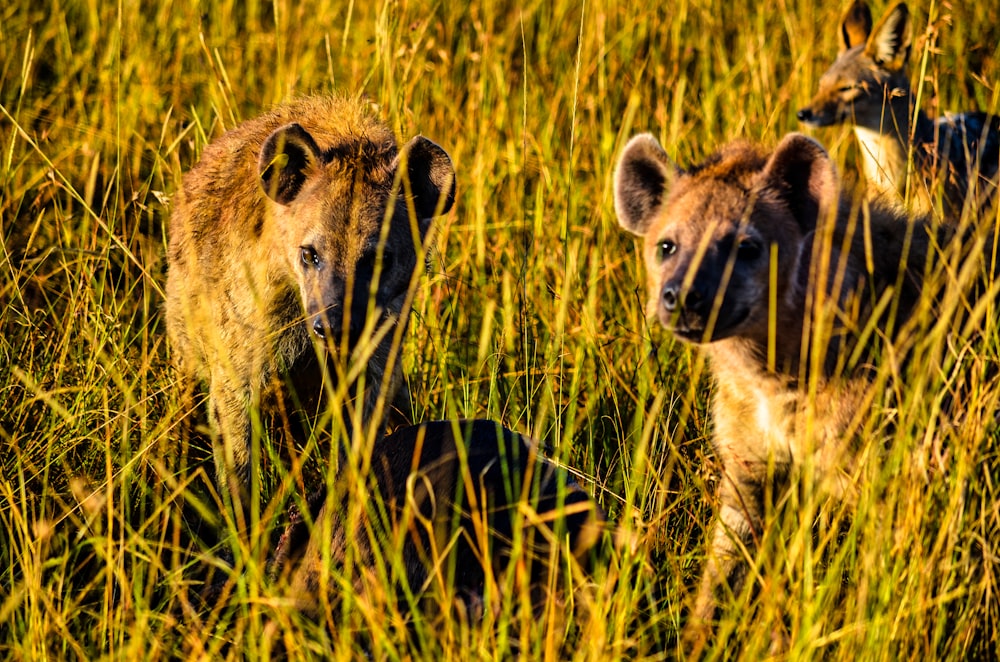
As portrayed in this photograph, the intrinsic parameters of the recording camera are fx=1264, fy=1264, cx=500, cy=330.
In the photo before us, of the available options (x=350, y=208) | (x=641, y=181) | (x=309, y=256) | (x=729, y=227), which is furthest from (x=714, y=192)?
(x=309, y=256)

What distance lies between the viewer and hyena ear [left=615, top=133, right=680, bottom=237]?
3725mm

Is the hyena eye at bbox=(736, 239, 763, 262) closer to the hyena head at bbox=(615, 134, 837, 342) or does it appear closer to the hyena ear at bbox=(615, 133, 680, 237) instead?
the hyena head at bbox=(615, 134, 837, 342)

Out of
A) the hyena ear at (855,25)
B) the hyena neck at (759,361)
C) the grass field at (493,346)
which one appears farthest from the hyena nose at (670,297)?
the hyena ear at (855,25)

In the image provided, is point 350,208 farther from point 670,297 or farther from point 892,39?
point 892,39

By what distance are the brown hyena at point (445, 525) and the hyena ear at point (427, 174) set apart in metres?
1.14

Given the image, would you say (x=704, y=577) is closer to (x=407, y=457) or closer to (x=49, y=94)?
(x=407, y=457)

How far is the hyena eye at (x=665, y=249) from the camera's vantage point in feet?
11.8

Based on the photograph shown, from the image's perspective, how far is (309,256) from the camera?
152 inches

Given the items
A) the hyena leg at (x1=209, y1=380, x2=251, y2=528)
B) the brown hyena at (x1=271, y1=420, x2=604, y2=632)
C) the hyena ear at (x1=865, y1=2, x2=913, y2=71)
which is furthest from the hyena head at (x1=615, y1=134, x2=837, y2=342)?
the hyena ear at (x1=865, y1=2, x2=913, y2=71)

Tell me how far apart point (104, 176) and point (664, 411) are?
2.45 meters

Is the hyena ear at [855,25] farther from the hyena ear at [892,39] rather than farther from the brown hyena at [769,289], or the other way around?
the brown hyena at [769,289]

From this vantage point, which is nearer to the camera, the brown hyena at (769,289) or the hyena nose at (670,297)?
the hyena nose at (670,297)

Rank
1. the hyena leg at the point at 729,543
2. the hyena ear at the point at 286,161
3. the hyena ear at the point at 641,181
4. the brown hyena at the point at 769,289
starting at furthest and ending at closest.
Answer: the hyena ear at the point at 286,161 < the hyena ear at the point at 641,181 < the brown hyena at the point at 769,289 < the hyena leg at the point at 729,543

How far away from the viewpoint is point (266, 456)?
409cm
